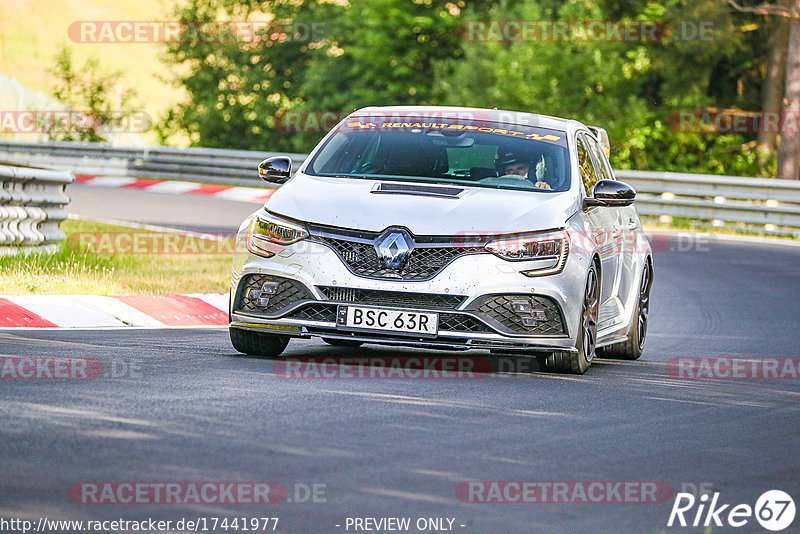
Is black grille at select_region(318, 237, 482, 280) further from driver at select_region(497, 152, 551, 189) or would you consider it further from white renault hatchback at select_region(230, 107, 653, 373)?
driver at select_region(497, 152, 551, 189)

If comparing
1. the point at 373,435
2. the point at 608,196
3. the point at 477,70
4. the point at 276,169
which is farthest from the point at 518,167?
the point at 477,70

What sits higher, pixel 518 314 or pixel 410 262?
pixel 410 262

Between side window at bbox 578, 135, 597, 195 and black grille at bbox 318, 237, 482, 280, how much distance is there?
1748mm

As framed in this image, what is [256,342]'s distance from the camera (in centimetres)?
972

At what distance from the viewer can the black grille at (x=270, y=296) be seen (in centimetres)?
915

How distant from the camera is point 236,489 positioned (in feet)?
18.1

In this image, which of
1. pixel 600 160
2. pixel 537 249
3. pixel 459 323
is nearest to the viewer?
pixel 459 323

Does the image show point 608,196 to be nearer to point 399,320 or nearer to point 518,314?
point 518,314

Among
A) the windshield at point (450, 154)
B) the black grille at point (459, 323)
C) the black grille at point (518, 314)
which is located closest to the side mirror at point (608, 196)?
the windshield at point (450, 154)

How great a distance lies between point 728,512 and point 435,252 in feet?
11.4

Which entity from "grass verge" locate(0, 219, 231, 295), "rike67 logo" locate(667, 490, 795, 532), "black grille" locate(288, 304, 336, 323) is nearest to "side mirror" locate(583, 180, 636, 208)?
"black grille" locate(288, 304, 336, 323)

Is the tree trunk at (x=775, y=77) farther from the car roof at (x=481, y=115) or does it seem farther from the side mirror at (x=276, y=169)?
the side mirror at (x=276, y=169)

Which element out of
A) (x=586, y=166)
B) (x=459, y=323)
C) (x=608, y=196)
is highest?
(x=586, y=166)

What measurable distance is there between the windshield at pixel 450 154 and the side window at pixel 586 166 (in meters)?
0.21
